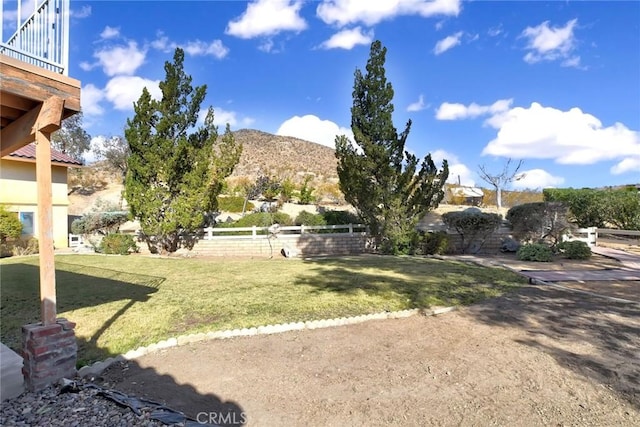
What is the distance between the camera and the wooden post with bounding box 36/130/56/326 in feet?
11.0

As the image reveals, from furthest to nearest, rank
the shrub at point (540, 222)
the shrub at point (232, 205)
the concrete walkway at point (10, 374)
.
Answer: the shrub at point (232, 205) → the shrub at point (540, 222) → the concrete walkway at point (10, 374)

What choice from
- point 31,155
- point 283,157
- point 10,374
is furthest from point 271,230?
point 283,157

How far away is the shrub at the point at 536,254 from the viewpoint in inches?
450

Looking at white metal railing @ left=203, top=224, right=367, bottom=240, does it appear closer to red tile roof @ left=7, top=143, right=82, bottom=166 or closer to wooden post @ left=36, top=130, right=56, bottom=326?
red tile roof @ left=7, top=143, right=82, bottom=166

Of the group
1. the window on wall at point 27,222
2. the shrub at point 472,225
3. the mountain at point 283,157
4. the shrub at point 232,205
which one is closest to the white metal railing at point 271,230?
the shrub at point 472,225

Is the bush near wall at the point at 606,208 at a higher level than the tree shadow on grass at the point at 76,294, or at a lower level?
higher

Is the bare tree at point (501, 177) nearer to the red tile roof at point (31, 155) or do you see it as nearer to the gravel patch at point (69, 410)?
the red tile roof at point (31, 155)

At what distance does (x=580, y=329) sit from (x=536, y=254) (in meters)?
7.60

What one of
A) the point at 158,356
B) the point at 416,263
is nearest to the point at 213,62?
the point at 416,263

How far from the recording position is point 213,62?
61.3ft

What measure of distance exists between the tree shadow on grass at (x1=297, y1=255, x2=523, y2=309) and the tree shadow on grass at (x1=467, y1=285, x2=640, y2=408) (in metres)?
0.61

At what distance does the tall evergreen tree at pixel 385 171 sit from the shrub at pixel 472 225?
1.37 metres

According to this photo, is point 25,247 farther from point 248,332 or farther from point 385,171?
point 248,332

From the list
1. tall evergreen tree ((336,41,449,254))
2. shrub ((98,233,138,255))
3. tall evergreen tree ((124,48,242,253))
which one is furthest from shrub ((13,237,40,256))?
tall evergreen tree ((336,41,449,254))
